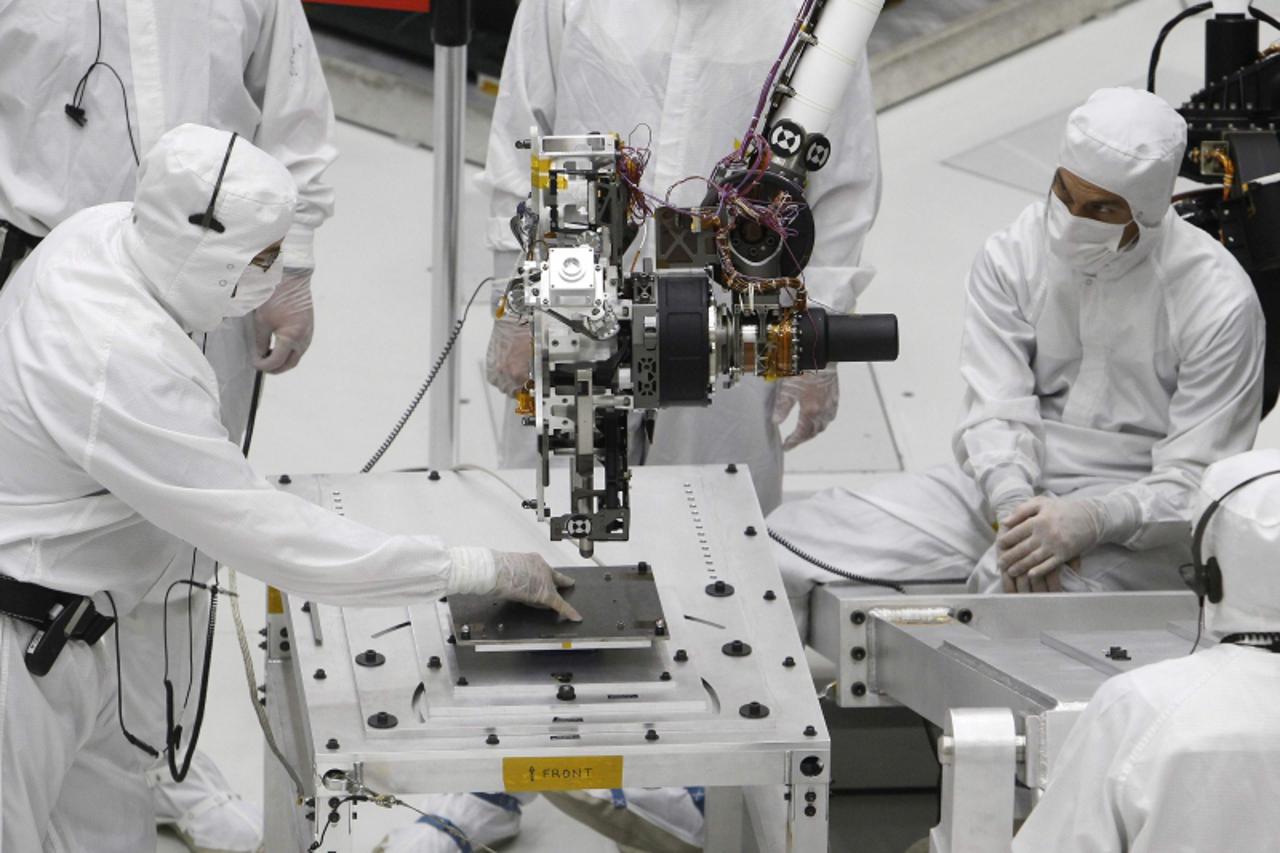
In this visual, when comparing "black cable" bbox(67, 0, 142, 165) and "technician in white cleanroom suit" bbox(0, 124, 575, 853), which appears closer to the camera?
"technician in white cleanroom suit" bbox(0, 124, 575, 853)

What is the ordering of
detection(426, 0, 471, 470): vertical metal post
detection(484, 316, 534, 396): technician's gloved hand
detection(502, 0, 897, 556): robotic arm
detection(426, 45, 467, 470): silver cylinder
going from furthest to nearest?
detection(426, 45, 467, 470): silver cylinder → detection(426, 0, 471, 470): vertical metal post → detection(484, 316, 534, 396): technician's gloved hand → detection(502, 0, 897, 556): robotic arm

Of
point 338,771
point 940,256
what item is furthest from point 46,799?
point 940,256

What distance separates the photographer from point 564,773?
7.52 feet

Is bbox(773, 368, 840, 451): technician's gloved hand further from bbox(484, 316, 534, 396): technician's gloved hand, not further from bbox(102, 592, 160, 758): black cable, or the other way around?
bbox(102, 592, 160, 758): black cable

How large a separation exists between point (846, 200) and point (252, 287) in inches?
50.8

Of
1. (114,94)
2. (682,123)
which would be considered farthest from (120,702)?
(682,123)

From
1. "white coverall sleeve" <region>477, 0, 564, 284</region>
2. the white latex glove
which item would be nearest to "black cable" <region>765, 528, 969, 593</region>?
"white coverall sleeve" <region>477, 0, 564, 284</region>

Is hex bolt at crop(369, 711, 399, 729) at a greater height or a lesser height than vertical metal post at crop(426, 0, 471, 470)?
lesser

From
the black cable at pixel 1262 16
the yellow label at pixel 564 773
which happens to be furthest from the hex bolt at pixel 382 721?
the black cable at pixel 1262 16

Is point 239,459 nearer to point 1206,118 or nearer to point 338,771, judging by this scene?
point 338,771

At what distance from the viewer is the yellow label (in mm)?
2281

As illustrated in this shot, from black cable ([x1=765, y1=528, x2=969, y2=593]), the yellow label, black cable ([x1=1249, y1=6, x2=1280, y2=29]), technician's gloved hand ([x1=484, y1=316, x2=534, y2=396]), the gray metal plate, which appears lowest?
the yellow label

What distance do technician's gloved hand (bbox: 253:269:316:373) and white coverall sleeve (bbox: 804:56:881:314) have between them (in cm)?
84

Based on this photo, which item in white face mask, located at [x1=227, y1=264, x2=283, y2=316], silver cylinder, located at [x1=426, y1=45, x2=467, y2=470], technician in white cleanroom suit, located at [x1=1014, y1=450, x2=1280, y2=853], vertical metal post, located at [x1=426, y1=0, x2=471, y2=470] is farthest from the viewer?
silver cylinder, located at [x1=426, y1=45, x2=467, y2=470]
